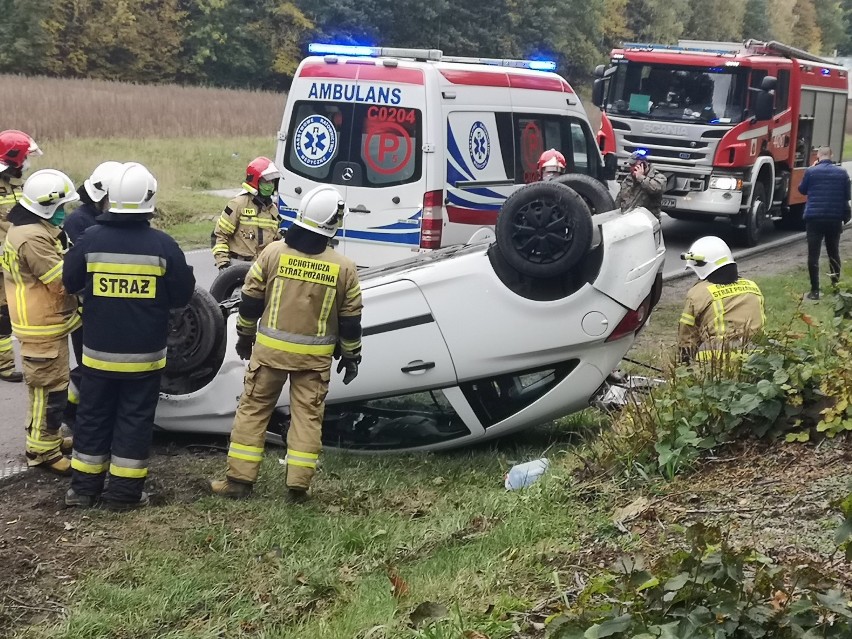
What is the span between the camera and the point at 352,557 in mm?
4430

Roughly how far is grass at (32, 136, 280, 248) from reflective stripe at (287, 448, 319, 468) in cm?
919

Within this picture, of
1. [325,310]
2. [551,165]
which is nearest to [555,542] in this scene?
[325,310]

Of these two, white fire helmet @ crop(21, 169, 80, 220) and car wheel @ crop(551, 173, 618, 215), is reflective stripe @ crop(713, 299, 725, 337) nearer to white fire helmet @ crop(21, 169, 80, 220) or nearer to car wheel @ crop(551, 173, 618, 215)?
car wheel @ crop(551, 173, 618, 215)

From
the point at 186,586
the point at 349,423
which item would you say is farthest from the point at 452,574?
the point at 349,423

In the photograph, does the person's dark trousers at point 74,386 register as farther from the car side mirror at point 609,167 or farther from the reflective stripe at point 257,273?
the car side mirror at point 609,167

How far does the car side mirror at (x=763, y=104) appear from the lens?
46.5ft

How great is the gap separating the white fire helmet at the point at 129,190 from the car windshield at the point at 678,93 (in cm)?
1094

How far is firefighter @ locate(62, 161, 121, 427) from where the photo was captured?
582 centimetres

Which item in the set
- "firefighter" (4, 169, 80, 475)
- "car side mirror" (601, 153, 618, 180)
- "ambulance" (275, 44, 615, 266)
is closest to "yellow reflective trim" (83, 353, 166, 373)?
"firefighter" (4, 169, 80, 475)

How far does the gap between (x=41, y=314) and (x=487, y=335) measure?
7.75 feet

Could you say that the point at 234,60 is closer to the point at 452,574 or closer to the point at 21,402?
the point at 21,402

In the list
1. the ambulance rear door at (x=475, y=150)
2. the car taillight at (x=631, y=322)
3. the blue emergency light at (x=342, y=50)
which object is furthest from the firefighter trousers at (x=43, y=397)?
the blue emergency light at (x=342, y=50)

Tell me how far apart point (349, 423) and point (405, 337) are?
26.2 inches

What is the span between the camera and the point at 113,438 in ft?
16.7
